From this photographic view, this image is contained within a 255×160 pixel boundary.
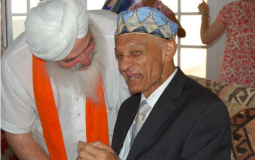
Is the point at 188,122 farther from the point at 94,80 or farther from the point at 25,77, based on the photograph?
the point at 25,77

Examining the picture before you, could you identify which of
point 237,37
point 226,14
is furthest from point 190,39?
point 226,14

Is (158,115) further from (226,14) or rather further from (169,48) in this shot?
(226,14)

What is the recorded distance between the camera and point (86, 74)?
2.34 metres

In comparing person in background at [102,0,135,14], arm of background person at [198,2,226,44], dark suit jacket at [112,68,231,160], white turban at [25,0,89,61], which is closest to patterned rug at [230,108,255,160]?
dark suit jacket at [112,68,231,160]

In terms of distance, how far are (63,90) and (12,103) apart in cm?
39

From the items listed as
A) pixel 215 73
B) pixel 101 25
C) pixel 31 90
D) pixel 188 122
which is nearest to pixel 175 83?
pixel 188 122

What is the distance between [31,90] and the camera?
7.73 feet

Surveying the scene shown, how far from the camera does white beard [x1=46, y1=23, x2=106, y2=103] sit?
229cm

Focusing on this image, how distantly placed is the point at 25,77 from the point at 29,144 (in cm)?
53

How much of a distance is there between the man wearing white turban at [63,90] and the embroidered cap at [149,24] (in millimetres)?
425

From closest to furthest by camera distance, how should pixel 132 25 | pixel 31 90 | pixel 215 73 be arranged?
pixel 132 25 → pixel 31 90 → pixel 215 73

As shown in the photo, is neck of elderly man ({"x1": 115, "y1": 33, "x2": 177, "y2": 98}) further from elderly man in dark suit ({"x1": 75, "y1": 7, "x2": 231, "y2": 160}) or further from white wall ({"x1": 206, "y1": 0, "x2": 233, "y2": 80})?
white wall ({"x1": 206, "y1": 0, "x2": 233, "y2": 80})

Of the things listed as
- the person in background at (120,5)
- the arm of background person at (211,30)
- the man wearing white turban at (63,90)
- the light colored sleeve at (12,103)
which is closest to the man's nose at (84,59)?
the man wearing white turban at (63,90)

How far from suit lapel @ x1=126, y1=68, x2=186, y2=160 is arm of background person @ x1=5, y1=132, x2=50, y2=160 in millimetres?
938
